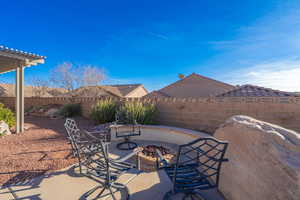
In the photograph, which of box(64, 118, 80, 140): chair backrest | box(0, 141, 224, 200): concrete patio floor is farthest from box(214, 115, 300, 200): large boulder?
box(64, 118, 80, 140): chair backrest

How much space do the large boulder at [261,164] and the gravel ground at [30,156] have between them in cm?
270

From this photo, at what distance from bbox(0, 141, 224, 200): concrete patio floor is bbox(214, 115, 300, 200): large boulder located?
1.49 ft

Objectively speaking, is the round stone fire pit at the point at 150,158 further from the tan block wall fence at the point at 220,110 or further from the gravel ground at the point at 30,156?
the tan block wall fence at the point at 220,110

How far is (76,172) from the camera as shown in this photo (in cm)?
253

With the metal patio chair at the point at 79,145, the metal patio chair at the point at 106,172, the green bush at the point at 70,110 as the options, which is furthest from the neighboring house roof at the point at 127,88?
the metal patio chair at the point at 106,172

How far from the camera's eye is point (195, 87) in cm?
1252

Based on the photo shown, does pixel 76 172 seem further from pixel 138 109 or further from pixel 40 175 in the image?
pixel 138 109

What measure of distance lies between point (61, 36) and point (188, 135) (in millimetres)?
12543

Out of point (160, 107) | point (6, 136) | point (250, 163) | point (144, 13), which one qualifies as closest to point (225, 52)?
point (144, 13)

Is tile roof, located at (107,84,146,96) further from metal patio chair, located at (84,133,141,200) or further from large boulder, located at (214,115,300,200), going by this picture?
large boulder, located at (214,115,300,200)

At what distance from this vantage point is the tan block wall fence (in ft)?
11.9

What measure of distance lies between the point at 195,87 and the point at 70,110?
9.22 metres

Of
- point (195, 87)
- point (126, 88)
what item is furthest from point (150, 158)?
point (126, 88)

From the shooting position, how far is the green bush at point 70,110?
811 centimetres
